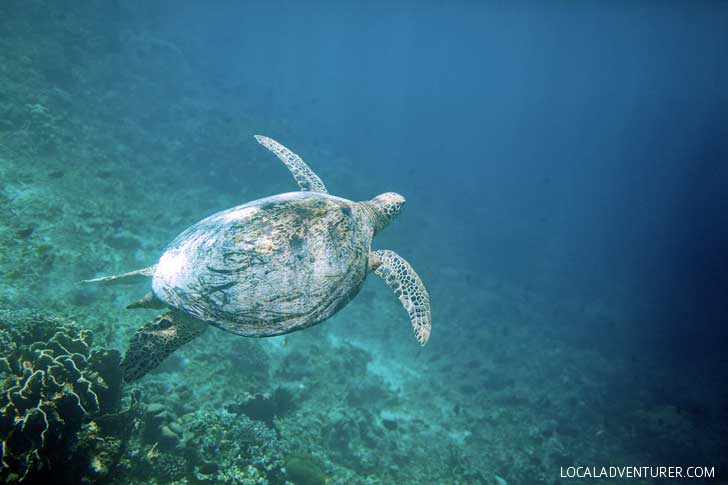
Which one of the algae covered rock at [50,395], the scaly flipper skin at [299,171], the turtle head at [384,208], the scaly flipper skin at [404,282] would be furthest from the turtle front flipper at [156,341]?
the scaly flipper skin at [299,171]

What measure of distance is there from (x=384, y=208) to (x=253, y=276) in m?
3.72

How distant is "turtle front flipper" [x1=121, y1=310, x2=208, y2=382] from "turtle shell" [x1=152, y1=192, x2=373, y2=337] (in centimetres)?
40

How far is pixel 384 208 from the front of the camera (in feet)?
22.1

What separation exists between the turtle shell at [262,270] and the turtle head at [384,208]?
2063 mm

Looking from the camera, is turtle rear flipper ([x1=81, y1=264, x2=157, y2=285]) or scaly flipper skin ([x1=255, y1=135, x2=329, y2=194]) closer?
turtle rear flipper ([x1=81, y1=264, x2=157, y2=285])

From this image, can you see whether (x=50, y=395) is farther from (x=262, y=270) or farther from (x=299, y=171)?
(x=299, y=171)

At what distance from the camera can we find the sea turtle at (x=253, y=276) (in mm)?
3721

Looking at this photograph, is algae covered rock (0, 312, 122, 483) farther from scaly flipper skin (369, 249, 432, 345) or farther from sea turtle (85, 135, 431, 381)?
scaly flipper skin (369, 249, 432, 345)

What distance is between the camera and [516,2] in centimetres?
4241

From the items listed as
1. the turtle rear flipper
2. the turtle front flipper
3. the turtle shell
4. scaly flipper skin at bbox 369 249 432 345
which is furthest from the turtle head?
the turtle rear flipper

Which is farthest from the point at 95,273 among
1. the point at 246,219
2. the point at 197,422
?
the point at 246,219

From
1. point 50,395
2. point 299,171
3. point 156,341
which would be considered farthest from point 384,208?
point 50,395

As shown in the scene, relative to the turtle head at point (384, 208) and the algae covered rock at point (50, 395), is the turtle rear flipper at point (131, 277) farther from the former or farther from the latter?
the turtle head at point (384, 208)

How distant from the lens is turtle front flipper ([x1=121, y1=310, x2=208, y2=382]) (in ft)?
12.7
